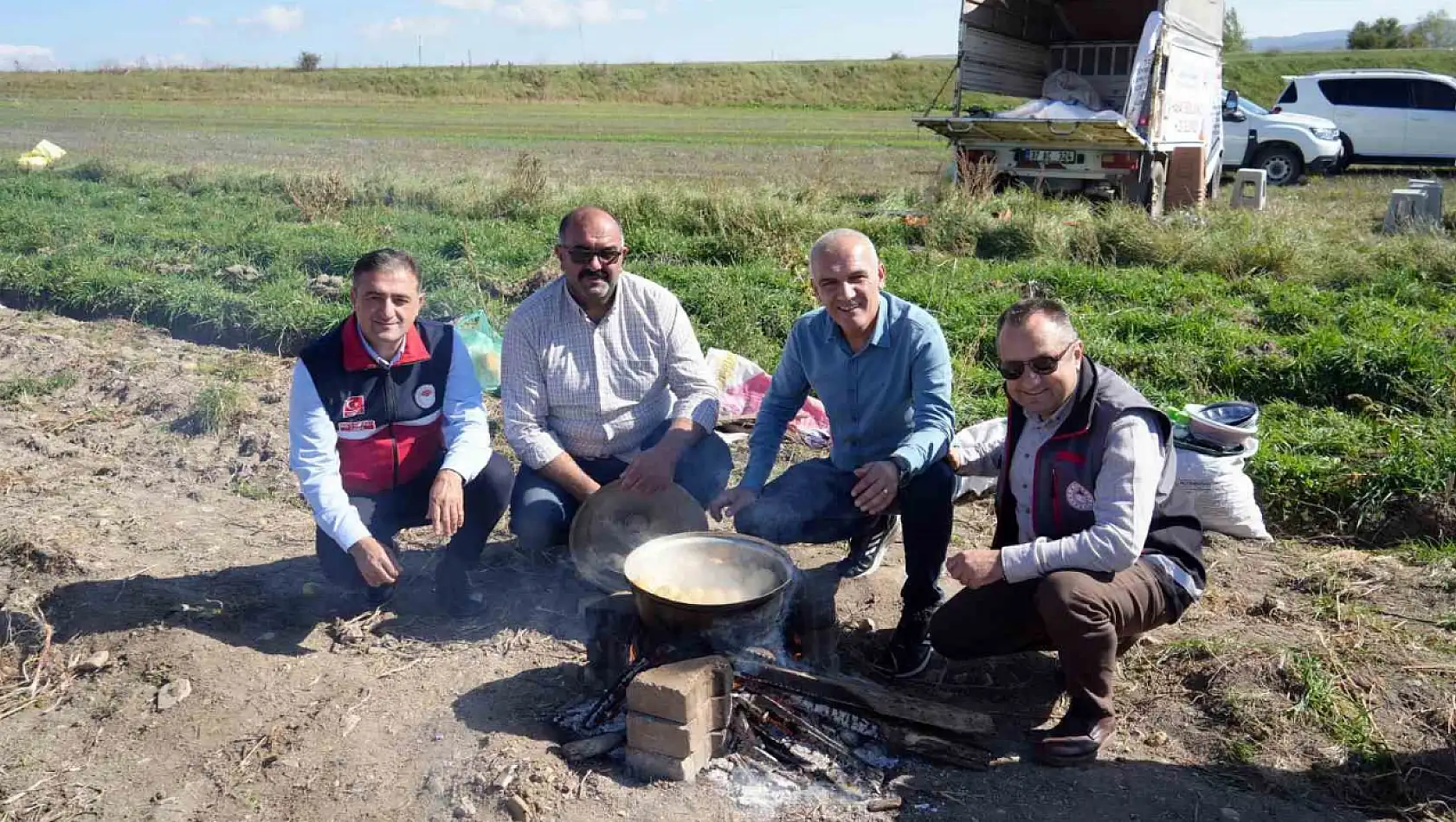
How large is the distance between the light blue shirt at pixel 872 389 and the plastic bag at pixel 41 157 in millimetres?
15165

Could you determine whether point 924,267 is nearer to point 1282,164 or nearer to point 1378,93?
point 1282,164

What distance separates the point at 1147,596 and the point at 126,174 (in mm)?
14667

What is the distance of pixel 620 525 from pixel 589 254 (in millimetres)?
1050

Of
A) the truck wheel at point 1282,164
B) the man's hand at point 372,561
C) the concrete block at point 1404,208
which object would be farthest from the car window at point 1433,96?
the man's hand at point 372,561

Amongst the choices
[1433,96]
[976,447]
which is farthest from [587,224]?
[1433,96]

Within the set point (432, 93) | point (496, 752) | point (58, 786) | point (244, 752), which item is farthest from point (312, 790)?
point (432, 93)

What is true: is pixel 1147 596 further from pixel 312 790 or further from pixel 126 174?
pixel 126 174

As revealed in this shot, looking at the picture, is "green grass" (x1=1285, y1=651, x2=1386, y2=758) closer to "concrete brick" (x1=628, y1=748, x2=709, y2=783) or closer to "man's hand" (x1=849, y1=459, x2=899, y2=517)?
"man's hand" (x1=849, y1=459, x2=899, y2=517)

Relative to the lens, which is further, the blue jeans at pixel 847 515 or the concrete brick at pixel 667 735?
the blue jeans at pixel 847 515

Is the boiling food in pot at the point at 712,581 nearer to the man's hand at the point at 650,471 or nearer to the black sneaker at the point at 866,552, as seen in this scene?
the man's hand at the point at 650,471

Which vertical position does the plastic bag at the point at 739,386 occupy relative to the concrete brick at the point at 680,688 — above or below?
above

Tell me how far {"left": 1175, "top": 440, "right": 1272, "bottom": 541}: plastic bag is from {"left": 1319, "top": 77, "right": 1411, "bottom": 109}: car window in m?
16.2

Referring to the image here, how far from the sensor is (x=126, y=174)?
13.9 m

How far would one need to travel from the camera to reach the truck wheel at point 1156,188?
11.6 meters
